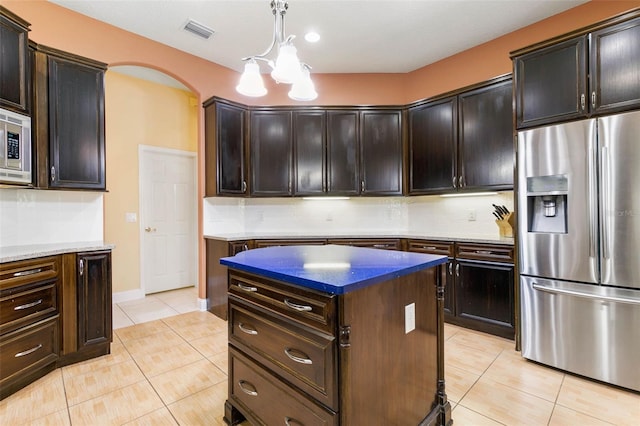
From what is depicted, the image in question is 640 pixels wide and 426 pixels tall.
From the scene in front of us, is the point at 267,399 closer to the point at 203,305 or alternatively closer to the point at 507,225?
the point at 203,305

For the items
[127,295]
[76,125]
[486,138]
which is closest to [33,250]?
[76,125]

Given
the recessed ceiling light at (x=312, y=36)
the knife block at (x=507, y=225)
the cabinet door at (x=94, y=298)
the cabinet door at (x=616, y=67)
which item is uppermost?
the recessed ceiling light at (x=312, y=36)

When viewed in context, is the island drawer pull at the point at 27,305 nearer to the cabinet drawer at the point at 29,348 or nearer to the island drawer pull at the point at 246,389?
the cabinet drawer at the point at 29,348

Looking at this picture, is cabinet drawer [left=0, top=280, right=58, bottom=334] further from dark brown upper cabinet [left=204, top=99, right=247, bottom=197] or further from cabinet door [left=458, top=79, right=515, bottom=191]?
cabinet door [left=458, top=79, right=515, bottom=191]

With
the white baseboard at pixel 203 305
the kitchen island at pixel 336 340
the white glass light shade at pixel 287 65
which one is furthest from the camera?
the white baseboard at pixel 203 305

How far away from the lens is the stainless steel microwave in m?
2.22

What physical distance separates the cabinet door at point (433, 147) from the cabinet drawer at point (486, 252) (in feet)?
2.60

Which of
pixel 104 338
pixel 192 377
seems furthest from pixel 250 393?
pixel 104 338

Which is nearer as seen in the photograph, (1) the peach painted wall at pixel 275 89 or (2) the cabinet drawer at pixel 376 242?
(1) the peach painted wall at pixel 275 89

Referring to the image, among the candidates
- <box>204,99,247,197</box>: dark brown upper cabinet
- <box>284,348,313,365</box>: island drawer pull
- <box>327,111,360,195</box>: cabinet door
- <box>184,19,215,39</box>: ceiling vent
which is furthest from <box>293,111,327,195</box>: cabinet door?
<box>284,348,313,365</box>: island drawer pull

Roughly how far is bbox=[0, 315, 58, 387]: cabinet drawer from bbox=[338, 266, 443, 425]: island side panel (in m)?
2.33

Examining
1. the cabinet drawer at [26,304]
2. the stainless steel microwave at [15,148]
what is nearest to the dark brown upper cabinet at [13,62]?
the stainless steel microwave at [15,148]

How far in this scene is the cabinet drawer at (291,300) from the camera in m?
1.24

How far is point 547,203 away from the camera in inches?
96.8
